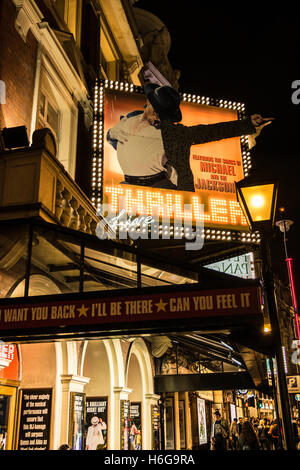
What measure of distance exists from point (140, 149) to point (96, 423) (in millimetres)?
7535

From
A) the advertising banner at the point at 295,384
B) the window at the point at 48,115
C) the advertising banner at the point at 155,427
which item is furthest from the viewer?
the advertising banner at the point at 295,384

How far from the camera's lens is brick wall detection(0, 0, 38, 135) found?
945 centimetres

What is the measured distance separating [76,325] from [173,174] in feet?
25.5

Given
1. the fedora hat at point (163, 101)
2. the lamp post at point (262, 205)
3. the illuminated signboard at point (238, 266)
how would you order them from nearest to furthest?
1. the lamp post at point (262, 205)
2. the fedora hat at point (163, 101)
3. the illuminated signboard at point (238, 266)

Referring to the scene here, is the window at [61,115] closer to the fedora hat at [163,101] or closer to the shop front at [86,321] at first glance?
the fedora hat at [163,101]

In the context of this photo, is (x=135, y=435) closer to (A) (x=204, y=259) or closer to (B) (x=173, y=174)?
(A) (x=204, y=259)

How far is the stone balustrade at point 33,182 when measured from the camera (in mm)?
7508

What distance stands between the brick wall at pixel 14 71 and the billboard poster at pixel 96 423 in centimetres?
739

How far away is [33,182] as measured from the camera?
25.0 feet

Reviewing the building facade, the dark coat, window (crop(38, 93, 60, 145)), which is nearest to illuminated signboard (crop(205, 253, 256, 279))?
the building facade

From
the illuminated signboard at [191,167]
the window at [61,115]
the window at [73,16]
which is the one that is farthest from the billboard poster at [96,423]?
the window at [73,16]

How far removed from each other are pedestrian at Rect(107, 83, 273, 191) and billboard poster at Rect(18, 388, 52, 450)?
5.86 metres

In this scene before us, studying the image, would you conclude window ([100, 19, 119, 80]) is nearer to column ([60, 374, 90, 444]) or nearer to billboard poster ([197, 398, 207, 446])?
column ([60, 374, 90, 444])

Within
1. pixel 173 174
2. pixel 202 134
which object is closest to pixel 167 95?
pixel 202 134
